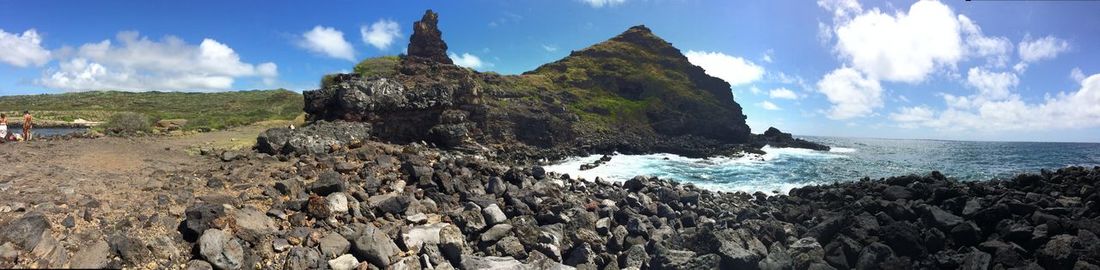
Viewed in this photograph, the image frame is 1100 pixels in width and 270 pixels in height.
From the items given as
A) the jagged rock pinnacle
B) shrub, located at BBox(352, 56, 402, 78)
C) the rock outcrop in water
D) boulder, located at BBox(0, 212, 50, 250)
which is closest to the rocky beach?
boulder, located at BBox(0, 212, 50, 250)

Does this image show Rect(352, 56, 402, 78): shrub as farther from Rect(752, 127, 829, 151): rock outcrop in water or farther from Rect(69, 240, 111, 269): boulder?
Rect(752, 127, 829, 151): rock outcrop in water

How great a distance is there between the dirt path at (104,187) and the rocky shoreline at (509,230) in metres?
0.23

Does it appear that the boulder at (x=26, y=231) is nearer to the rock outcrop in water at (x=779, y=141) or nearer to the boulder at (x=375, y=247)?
the boulder at (x=375, y=247)

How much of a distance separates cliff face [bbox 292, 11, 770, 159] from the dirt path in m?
12.3

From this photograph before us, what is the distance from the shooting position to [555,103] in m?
78.8

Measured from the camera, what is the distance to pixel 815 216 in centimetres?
1636

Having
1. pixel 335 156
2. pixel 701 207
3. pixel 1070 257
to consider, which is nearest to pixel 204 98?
pixel 335 156

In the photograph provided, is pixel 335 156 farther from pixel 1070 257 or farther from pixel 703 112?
pixel 703 112

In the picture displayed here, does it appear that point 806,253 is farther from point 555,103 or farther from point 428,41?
point 555,103

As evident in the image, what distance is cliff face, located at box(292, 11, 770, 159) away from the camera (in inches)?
1229

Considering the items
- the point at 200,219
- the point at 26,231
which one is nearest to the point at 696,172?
the point at 200,219

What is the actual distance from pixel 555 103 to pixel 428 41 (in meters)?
21.2

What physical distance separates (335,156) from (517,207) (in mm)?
8348

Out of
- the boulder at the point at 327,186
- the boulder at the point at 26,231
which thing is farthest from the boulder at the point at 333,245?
the boulder at the point at 26,231
